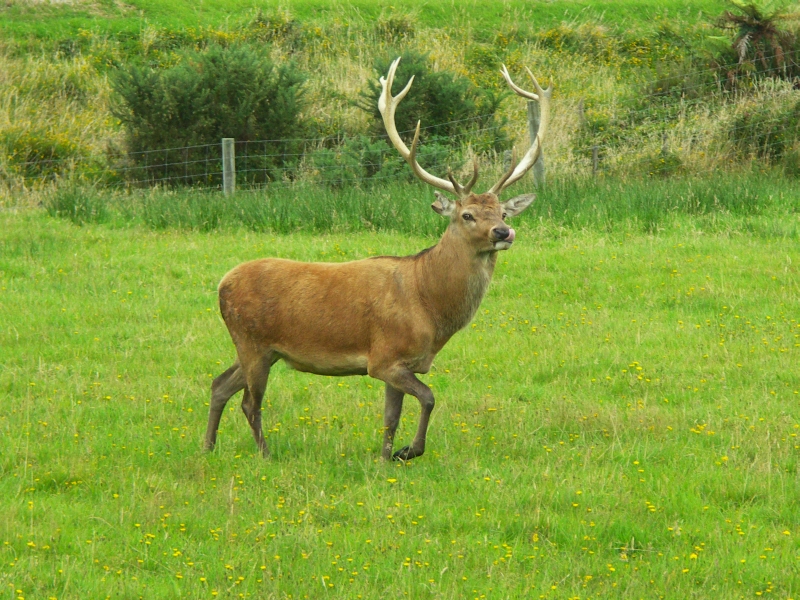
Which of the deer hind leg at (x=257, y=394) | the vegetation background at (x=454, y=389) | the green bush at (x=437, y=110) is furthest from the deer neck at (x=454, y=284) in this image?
the green bush at (x=437, y=110)

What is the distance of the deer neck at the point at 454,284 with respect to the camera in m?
6.88

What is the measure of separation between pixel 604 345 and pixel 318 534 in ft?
14.8

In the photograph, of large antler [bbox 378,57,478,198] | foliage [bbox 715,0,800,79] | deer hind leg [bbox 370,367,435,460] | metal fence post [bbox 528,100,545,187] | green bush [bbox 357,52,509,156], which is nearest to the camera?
deer hind leg [bbox 370,367,435,460]

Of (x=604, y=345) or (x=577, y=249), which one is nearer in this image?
(x=604, y=345)

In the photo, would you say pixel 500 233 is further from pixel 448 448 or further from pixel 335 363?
pixel 448 448

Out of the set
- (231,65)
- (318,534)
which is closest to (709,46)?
(231,65)

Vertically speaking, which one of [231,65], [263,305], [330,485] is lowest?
[330,485]

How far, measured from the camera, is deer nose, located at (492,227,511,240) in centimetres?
661

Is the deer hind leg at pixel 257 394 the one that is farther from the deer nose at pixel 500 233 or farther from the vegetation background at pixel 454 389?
the deer nose at pixel 500 233

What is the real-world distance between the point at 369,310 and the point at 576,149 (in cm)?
1294

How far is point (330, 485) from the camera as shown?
248 inches

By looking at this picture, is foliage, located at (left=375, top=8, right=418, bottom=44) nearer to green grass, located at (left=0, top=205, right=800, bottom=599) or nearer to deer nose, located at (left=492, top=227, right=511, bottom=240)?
green grass, located at (left=0, top=205, right=800, bottom=599)

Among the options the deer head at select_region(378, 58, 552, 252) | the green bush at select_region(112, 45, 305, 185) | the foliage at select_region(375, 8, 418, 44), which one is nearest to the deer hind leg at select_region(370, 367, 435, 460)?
the deer head at select_region(378, 58, 552, 252)

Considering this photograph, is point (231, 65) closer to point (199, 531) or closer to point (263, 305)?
point (263, 305)
